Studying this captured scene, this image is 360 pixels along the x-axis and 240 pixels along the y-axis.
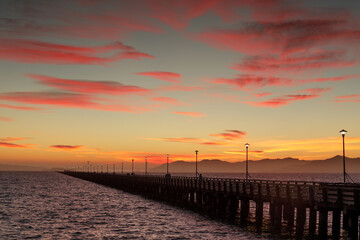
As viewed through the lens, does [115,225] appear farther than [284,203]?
Yes

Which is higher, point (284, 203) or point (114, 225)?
point (284, 203)

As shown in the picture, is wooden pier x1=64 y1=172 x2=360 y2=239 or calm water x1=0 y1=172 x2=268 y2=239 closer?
wooden pier x1=64 y1=172 x2=360 y2=239

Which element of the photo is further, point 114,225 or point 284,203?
point 114,225

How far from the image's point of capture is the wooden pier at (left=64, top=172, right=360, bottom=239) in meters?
27.4

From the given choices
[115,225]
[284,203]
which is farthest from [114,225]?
[284,203]

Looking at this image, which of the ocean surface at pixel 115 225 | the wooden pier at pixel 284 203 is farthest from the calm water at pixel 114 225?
the wooden pier at pixel 284 203

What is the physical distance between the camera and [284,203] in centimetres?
3475

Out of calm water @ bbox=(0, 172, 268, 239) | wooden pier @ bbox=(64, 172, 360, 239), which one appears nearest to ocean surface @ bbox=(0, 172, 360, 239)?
calm water @ bbox=(0, 172, 268, 239)

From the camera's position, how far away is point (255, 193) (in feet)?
127

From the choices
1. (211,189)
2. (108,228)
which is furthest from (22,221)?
(211,189)

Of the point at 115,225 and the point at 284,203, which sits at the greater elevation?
the point at 284,203

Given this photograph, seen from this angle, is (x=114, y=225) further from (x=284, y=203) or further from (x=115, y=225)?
(x=284, y=203)

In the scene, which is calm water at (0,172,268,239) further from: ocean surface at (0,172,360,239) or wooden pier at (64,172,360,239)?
wooden pier at (64,172,360,239)

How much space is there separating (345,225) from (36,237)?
2292cm
